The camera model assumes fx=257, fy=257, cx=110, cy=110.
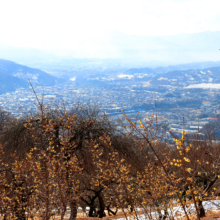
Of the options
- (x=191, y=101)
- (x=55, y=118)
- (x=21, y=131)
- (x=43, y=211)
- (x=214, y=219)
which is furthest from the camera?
(x=191, y=101)

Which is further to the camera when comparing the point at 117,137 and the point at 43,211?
the point at 117,137

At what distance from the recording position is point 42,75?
181m

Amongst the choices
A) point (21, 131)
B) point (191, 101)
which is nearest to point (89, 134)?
point (21, 131)

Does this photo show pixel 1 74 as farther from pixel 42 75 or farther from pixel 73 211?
pixel 73 211

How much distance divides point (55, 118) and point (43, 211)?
17.0ft

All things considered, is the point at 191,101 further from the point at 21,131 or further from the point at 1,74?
the point at 1,74

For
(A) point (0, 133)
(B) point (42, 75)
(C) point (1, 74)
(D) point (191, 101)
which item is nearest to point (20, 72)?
(B) point (42, 75)

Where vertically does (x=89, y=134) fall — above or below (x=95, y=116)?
below

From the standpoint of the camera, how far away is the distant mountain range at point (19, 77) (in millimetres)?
139312

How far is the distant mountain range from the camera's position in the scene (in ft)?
457

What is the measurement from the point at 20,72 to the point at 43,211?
190870 mm

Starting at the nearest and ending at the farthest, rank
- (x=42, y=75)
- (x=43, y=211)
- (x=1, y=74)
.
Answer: (x=43, y=211) < (x=1, y=74) < (x=42, y=75)

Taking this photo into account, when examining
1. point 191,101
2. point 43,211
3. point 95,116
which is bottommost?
point 191,101

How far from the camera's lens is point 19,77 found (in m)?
164
